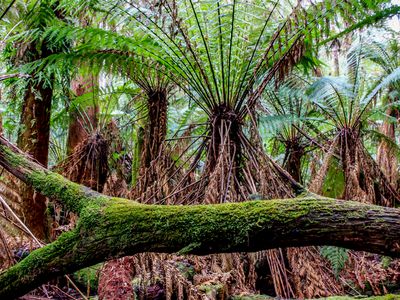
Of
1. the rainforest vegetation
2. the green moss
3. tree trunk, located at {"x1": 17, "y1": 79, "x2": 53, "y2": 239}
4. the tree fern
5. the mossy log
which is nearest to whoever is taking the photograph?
the mossy log

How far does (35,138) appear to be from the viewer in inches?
145

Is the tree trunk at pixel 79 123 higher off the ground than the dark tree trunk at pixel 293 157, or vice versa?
the tree trunk at pixel 79 123

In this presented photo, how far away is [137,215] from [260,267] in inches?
78.5

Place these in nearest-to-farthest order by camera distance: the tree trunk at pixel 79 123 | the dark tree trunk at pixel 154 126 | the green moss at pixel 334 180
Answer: the dark tree trunk at pixel 154 126, the green moss at pixel 334 180, the tree trunk at pixel 79 123

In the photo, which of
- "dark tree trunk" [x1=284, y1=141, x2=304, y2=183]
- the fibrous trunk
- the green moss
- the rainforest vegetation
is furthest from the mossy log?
the fibrous trunk

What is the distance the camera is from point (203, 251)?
149cm

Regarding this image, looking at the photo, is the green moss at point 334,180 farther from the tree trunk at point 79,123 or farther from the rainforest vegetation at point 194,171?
the tree trunk at point 79,123

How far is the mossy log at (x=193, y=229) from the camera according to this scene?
130 cm

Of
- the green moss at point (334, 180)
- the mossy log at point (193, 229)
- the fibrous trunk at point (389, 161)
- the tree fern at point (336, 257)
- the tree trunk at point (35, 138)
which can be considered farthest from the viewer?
the fibrous trunk at point (389, 161)

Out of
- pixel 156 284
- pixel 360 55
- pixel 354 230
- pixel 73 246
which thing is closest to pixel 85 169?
pixel 156 284

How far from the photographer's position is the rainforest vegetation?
150cm

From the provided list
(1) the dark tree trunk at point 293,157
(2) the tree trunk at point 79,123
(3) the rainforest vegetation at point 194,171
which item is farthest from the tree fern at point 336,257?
(2) the tree trunk at point 79,123

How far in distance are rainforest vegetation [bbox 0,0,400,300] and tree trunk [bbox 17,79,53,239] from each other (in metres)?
0.01

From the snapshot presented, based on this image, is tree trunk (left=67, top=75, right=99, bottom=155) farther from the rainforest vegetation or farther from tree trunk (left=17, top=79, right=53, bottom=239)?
tree trunk (left=17, top=79, right=53, bottom=239)
